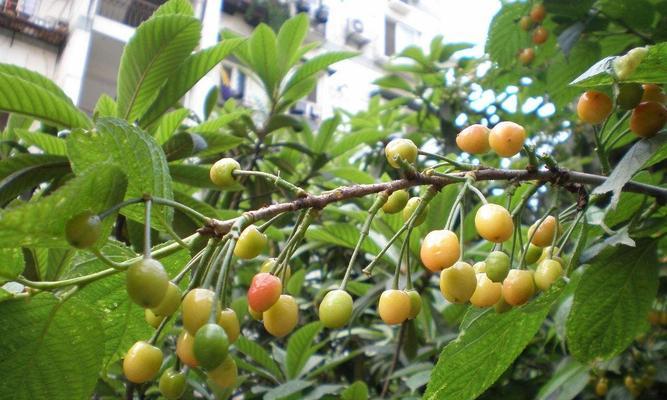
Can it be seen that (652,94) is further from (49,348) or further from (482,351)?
(49,348)

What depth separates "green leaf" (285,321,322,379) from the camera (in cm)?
178

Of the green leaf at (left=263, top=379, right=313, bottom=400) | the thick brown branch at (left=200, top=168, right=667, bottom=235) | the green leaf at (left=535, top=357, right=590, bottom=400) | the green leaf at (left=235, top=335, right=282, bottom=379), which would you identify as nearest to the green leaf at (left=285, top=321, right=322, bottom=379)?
the green leaf at (left=235, top=335, right=282, bottom=379)

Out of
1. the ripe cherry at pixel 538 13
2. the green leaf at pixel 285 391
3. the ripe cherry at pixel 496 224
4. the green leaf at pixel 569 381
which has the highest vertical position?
the ripe cherry at pixel 538 13

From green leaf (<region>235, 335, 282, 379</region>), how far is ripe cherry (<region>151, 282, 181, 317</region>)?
1.11 metres

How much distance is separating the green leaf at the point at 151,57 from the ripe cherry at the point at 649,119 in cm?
99

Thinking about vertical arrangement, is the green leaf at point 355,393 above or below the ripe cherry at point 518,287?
below

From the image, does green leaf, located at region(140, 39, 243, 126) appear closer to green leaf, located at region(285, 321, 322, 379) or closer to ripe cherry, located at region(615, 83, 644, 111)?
green leaf, located at region(285, 321, 322, 379)

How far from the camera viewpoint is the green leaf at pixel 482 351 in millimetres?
843

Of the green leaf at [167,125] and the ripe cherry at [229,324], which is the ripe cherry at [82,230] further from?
the green leaf at [167,125]

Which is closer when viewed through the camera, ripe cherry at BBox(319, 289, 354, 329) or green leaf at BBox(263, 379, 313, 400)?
ripe cherry at BBox(319, 289, 354, 329)

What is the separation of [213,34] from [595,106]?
5365 millimetres

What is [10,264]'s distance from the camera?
639 mm

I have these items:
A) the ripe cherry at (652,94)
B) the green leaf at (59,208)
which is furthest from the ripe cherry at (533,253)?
the green leaf at (59,208)

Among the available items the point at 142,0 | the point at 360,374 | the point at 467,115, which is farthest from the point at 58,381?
the point at 142,0
